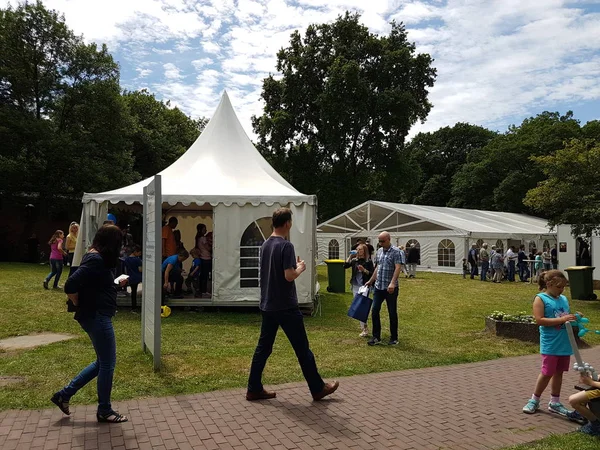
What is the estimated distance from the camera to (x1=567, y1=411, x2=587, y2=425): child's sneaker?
4.52m

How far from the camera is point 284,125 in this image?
1328 inches

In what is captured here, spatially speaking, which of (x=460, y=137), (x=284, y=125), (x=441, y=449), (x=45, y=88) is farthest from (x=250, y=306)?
(x=460, y=137)

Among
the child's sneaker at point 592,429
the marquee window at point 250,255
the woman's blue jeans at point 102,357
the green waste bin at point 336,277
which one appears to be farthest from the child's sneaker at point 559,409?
the green waste bin at point 336,277

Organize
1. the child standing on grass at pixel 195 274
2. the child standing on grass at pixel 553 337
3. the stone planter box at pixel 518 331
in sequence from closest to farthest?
the child standing on grass at pixel 553 337 < the stone planter box at pixel 518 331 < the child standing on grass at pixel 195 274

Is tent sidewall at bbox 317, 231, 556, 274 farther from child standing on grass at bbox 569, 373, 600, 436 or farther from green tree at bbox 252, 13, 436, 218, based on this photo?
child standing on grass at bbox 569, 373, 600, 436

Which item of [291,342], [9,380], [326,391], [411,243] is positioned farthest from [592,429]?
[411,243]

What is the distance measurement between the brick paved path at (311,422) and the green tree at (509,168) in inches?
1826

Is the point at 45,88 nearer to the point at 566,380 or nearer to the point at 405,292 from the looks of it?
the point at 405,292

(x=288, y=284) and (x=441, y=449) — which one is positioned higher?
(x=288, y=284)

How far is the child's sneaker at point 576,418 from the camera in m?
4.52

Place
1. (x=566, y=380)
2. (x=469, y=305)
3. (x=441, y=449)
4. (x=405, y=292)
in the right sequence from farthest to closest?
(x=405, y=292)
(x=469, y=305)
(x=566, y=380)
(x=441, y=449)

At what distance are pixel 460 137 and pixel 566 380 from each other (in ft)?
200

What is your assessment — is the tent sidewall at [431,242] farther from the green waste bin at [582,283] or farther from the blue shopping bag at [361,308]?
the blue shopping bag at [361,308]

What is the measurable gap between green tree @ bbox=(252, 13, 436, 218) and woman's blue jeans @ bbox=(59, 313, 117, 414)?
29.1 metres
